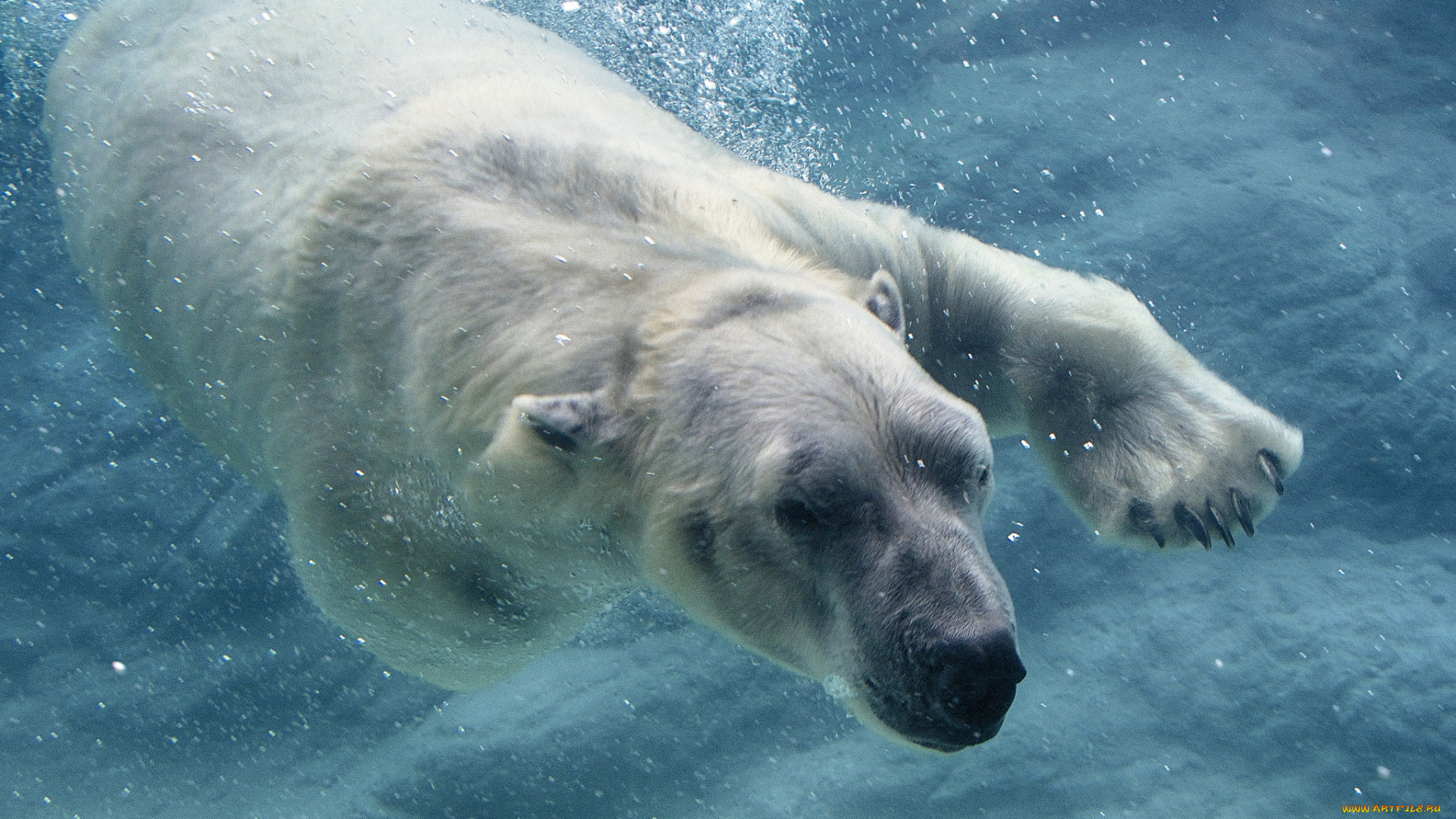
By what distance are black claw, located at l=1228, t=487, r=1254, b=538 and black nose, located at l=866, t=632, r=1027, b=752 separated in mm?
1632

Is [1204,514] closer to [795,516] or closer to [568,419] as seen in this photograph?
[795,516]

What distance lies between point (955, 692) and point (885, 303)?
37.4 inches

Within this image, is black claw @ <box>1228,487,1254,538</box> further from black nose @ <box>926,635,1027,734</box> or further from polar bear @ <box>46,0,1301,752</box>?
black nose @ <box>926,635,1027,734</box>

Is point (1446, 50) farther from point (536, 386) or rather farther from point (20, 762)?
point (20, 762)

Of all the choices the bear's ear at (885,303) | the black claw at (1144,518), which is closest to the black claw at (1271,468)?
the black claw at (1144,518)

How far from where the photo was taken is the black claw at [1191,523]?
9.32 feet

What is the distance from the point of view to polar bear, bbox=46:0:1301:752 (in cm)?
175

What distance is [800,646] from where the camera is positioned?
188 cm

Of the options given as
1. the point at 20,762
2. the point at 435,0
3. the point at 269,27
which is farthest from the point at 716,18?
the point at 20,762

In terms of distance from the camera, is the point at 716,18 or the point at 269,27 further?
the point at 716,18

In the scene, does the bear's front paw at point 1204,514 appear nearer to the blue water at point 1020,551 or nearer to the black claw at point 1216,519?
the black claw at point 1216,519

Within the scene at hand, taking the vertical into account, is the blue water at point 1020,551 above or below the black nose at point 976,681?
below

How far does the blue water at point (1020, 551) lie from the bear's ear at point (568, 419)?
4.46 m

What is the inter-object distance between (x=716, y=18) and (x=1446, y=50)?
6.23 metres
